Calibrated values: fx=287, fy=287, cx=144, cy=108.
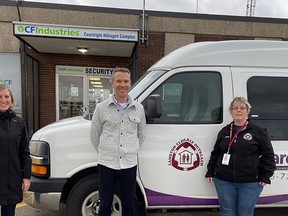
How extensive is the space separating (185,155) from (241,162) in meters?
0.65

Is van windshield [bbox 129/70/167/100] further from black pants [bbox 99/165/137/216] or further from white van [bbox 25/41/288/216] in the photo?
black pants [bbox 99/165/137/216]

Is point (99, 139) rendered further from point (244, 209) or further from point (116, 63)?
point (116, 63)

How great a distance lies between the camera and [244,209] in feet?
10.0

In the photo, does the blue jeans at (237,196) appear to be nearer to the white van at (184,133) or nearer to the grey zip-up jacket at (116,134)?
the white van at (184,133)

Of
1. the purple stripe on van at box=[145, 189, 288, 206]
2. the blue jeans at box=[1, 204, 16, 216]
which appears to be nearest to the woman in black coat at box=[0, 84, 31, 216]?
the blue jeans at box=[1, 204, 16, 216]

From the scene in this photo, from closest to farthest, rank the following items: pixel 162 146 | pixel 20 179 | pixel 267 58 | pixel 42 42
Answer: pixel 20 179, pixel 162 146, pixel 267 58, pixel 42 42

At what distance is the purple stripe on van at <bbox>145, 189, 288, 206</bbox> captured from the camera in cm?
340

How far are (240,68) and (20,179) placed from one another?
Result: 2.73 m

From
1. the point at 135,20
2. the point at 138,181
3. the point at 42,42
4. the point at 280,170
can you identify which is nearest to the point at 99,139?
the point at 138,181

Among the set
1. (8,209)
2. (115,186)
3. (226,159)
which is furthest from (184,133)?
(8,209)

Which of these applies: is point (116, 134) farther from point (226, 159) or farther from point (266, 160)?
point (266, 160)

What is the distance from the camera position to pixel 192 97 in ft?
11.4

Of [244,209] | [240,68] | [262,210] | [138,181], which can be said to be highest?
[240,68]

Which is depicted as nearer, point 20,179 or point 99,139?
point 20,179
